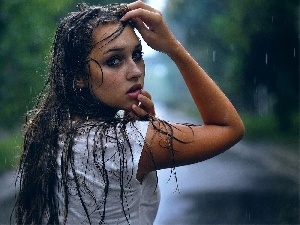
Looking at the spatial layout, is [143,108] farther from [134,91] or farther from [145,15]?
[145,15]

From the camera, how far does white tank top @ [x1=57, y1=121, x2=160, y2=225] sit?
85.1 inches

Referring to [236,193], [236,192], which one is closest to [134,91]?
[236,193]

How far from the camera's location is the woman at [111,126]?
217cm

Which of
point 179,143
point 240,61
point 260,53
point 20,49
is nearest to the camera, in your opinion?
point 179,143

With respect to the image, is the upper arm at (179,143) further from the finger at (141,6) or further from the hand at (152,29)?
the finger at (141,6)

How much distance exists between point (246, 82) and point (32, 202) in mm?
26041

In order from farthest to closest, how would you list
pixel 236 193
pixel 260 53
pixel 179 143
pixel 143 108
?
1. pixel 260 53
2. pixel 236 193
3. pixel 143 108
4. pixel 179 143

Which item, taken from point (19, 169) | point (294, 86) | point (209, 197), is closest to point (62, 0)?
point (294, 86)

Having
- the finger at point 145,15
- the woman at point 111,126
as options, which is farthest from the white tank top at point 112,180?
the finger at point 145,15

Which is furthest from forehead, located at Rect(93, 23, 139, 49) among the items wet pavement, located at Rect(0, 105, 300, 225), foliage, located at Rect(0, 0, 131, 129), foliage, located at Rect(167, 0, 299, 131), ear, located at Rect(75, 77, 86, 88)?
foliage, located at Rect(167, 0, 299, 131)

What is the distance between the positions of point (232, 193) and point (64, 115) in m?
8.75

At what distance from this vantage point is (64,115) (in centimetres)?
224

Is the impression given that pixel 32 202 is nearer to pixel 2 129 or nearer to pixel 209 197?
pixel 209 197

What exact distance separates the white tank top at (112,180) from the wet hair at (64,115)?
0.02m
